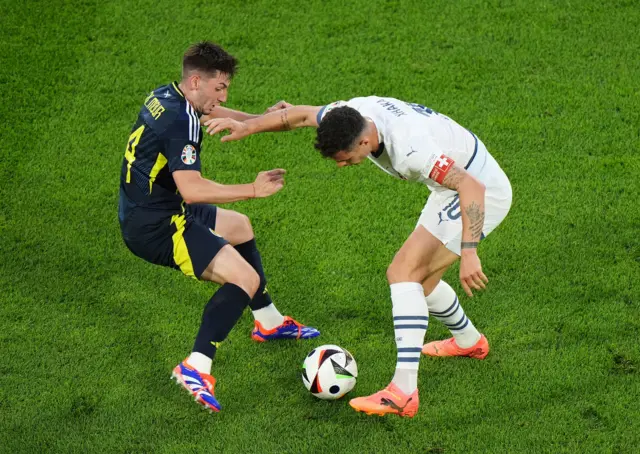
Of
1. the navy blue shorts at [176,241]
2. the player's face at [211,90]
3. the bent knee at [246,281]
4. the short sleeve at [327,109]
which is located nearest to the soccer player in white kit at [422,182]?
the short sleeve at [327,109]

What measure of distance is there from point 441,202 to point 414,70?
13.9 feet

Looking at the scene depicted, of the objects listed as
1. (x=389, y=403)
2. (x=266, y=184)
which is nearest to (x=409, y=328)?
(x=389, y=403)

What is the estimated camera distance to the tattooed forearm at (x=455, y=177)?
5461 millimetres

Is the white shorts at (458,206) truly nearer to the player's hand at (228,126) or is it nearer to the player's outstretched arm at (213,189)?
the player's outstretched arm at (213,189)

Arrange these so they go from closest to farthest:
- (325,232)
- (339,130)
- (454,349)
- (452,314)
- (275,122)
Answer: (339,130) → (275,122) → (452,314) → (454,349) → (325,232)

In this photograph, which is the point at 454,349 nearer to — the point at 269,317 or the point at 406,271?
the point at 406,271

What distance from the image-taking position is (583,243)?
762 centimetres

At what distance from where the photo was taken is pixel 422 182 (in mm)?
5793

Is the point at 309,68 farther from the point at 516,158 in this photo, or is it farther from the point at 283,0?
the point at 516,158

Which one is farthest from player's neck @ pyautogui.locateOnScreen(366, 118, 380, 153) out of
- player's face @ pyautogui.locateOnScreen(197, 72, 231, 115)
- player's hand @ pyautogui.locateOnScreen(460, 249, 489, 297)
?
player's face @ pyautogui.locateOnScreen(197, 72, 231, 115)

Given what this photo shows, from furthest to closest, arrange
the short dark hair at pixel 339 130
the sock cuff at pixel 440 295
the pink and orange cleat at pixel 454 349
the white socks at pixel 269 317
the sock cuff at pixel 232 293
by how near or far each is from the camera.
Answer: the white socks at pixel 269 317
the pink and orange cleat at pixel 454 349
the sock cuff at pixel 440 295
the sock cuff at pixel 232 293
the short dark hair at pixel 339 130

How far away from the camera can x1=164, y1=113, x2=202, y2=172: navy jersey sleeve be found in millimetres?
5629

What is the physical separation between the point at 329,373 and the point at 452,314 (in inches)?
37.8

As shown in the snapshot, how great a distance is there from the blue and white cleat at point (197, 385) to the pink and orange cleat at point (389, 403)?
91 centimetres
